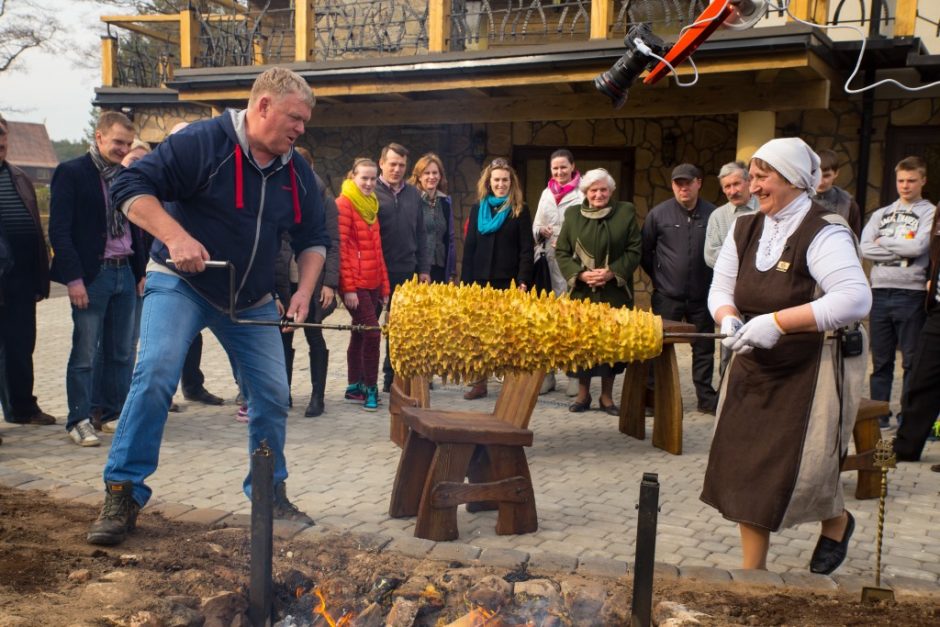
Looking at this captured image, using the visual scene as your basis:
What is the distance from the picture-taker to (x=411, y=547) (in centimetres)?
374

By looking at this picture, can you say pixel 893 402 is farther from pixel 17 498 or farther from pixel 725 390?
pixel 17 498

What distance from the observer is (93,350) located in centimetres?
650

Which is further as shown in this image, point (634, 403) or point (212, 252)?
point (634, 403)

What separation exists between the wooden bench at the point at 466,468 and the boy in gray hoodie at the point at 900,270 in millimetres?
3607

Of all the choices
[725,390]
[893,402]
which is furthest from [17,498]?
[893,402]

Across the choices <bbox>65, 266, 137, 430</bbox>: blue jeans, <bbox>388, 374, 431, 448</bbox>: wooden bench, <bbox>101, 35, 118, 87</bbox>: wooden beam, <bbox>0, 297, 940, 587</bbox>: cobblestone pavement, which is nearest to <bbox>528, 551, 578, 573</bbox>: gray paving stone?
<bbox>0, 297, 940, 587</bbox>: cobblestone pavement

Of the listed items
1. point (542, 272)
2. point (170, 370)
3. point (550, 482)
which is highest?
point (542, 272)

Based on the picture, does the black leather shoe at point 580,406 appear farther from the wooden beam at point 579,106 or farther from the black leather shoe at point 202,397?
the wooden beam at point 579,106

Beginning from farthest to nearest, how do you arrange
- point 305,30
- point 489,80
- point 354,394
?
point 305,30 < point 489,80 < point 354,394

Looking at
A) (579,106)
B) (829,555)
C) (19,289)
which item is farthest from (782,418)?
(579,106)

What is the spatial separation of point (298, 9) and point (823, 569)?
1088 centimetres

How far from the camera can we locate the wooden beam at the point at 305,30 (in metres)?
12.6

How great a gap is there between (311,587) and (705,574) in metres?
1.55

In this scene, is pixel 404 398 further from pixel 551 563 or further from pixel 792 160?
pixel 792 160
